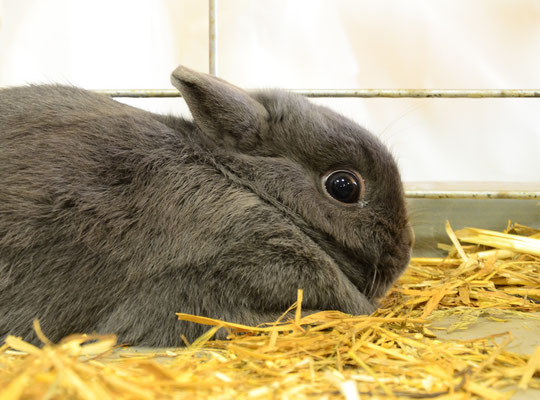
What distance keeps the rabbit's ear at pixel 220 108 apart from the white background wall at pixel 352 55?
1844 millimetres

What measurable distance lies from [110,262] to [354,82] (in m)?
2.54

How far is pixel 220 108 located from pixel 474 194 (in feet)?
4.66

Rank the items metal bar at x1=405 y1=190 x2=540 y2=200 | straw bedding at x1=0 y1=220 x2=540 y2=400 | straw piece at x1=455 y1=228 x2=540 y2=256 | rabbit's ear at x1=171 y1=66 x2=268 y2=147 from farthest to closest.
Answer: metal bar at x1=405 y1=190 x2=540 y2=200 → straw piece at x1=455 y1=228 x2=540 y2=256 → rabbit's ear at x1=171 y1=66 x2=268 y2=147 → straw bedding at x1=0 y1=220 x2=540 y2=400

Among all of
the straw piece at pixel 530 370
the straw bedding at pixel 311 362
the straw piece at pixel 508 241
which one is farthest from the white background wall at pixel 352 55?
the straw piece at pixel 530 370

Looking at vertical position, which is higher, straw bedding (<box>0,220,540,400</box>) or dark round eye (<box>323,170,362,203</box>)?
dark round eye (<box>323,170,362,203</box>)

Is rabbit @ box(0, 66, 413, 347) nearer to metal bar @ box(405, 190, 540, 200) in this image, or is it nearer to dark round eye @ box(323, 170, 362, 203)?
dark round eye @ box(323, 170, 362, 203)

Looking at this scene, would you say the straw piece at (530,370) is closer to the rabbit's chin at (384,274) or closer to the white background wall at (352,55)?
the rabbit's chin at (384,274)

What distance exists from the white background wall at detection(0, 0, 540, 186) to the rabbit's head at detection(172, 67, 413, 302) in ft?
6.09

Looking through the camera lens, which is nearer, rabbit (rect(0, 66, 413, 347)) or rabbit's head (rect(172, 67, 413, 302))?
rabbit (rect(0, 66, 413, 347))

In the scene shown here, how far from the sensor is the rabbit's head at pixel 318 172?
1.59 m

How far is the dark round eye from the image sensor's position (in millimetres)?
1618

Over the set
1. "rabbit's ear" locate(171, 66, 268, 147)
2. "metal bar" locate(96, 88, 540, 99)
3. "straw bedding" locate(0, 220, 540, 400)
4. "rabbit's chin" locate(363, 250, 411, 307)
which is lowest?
"straw bedding" locate(0, 220, 540, 400)

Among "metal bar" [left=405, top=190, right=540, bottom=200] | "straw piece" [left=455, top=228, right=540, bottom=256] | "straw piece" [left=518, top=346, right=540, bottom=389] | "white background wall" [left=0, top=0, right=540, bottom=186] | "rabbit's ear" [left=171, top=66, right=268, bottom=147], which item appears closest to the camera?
"straw piece" [left=518, top=346, right=540, bottom=389]

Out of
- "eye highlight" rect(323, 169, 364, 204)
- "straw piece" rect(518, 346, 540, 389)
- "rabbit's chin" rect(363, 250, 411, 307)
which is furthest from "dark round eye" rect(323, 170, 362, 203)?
"straw piece" rect(518, 346, 540, 389)
